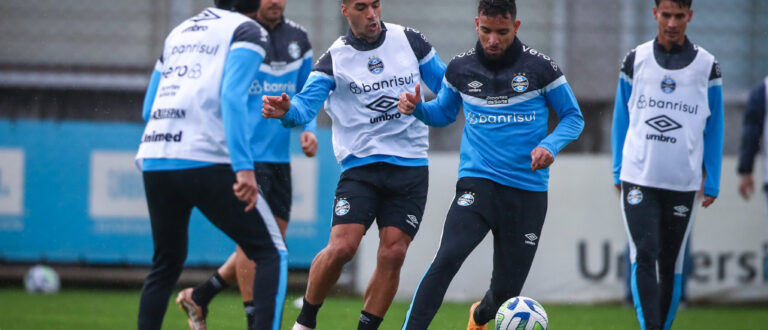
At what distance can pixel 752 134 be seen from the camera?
862cm

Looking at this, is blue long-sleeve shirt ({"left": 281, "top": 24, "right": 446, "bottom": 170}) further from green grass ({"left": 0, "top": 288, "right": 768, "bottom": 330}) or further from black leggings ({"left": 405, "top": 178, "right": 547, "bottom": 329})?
green grass ({"left": 0, "top": 288, "right": 768, "bottom": 330})

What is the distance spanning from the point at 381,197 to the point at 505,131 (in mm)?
874

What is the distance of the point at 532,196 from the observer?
558 cm

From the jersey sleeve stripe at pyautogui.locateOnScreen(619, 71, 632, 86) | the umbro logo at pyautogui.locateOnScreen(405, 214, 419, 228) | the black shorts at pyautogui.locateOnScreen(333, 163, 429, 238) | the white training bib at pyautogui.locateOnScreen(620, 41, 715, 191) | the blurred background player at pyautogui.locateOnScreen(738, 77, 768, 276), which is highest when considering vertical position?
the jersey sleeve stripe at pyautogui.locateOnScreen(619, 71, 632, 86)

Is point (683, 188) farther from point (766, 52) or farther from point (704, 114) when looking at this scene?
point (766, 52)

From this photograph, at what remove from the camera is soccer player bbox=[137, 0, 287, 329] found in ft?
15.3

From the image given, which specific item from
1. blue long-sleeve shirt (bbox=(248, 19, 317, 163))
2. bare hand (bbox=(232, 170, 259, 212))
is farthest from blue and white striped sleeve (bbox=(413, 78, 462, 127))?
bare hand (bbox=(232, 170, 259, 212))

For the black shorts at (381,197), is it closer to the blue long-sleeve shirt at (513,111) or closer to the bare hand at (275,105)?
the blue long-sleeve shirt at (513,111)

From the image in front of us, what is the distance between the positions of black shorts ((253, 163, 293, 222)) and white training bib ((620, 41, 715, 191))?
2.24 m

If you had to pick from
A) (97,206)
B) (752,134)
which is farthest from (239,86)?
(97,206)

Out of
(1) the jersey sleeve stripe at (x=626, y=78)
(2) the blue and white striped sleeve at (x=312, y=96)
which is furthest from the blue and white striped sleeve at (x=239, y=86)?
(1) the jersey sleeve stripe at (x=626, y=78)

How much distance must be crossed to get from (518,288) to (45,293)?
18.8 feet

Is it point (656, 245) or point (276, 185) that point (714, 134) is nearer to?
point (656, 245)

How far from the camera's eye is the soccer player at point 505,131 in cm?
545
